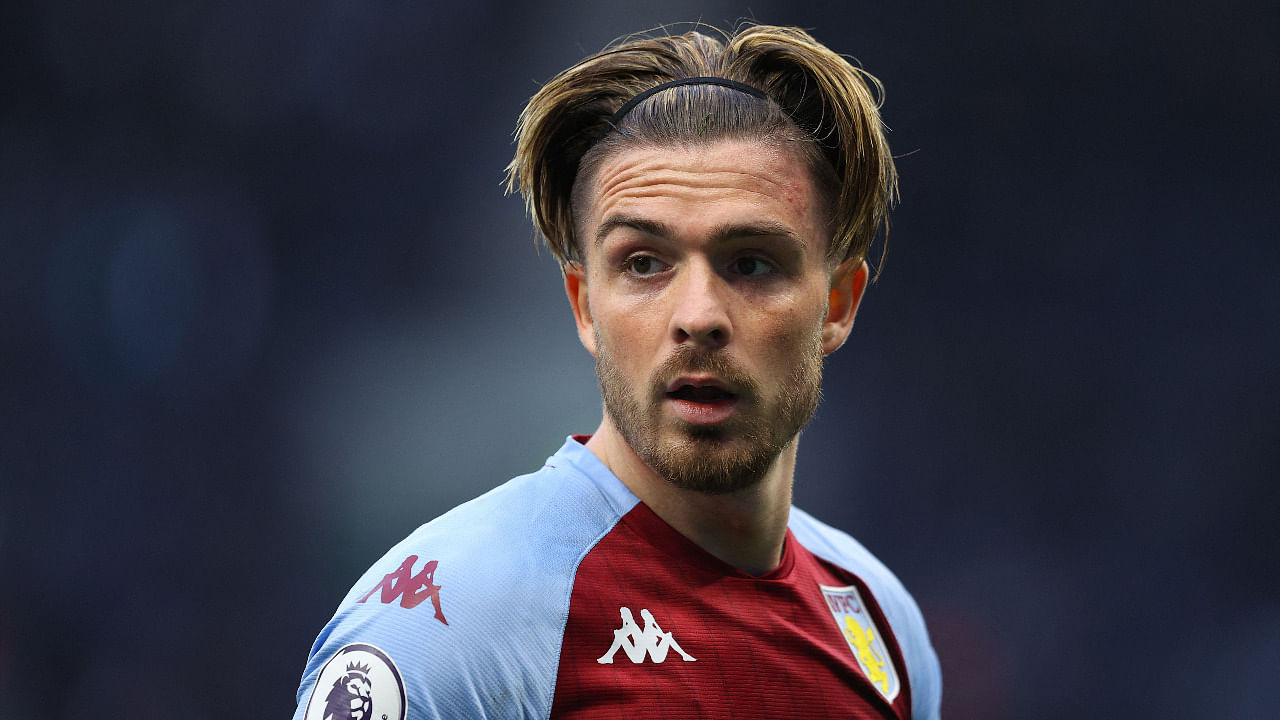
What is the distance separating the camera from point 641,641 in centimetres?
202

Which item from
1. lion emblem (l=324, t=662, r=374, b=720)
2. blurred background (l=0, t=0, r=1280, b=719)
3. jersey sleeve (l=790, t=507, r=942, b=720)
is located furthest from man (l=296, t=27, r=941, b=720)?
blurred background (l=0, t=0, r=1280, b=719)

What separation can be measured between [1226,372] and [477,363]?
4.48m

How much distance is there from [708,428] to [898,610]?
1006 millimetres

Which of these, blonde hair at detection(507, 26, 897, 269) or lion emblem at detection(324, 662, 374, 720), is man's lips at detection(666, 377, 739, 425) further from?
lion emblem at detection(324, 662, 374, 720)

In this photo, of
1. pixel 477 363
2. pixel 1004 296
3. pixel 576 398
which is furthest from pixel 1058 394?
pixel 477 363

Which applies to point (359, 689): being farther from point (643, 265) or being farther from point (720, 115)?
point (720, 115)

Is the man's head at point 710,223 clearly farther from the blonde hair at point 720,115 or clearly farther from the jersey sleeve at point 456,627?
the jersey sleeve at point 456,627

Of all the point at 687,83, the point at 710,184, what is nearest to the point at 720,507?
the point at 710,184

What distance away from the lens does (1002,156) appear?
691 cm

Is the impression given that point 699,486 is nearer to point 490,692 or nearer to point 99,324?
point 490,692

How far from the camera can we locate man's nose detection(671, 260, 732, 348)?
2.05 m

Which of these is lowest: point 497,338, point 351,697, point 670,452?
point 351,697

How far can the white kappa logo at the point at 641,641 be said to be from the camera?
1.99 m

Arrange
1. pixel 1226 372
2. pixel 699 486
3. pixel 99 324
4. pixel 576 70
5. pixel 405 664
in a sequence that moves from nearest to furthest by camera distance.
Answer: pixel 405 664 < pixel 699 486 < pixel 576 70 < pixel 99 324 < pixel 1226 372
